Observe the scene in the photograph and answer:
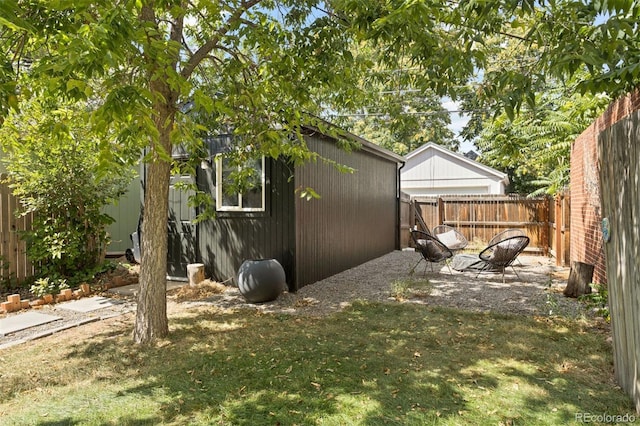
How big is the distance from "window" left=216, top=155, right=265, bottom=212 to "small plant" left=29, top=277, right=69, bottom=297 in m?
2.63

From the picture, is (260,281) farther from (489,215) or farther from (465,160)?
(465,160)

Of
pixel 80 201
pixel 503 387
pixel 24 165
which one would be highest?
pixel 24 165

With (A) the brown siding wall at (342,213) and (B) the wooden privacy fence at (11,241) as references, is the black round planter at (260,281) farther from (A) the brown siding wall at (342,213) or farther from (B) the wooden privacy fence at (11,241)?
(B) the wooden privacy fence at (11,241)

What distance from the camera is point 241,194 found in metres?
6.64

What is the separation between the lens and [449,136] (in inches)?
1206

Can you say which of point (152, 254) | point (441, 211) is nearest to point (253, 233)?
point (152, 254)

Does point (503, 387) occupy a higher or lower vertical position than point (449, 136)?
lower

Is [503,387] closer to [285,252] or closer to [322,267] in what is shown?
[285,252]

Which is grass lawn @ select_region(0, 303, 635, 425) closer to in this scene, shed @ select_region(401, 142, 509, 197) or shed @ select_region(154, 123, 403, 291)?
shed @ select_region(154, 123, 403, 291)

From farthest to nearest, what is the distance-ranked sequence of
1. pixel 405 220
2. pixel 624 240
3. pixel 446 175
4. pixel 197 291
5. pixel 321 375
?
pixel 446 175 → pixel 405 220 → pixel 197 291 → pixel 321 375 → pixel 624 240

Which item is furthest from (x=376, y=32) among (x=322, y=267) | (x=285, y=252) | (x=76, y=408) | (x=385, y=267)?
(x=385, y=267)

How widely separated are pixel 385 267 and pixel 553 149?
15.2ft

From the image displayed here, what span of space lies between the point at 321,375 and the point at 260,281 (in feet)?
8.77

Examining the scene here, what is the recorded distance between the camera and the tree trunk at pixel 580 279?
5.62 meters
